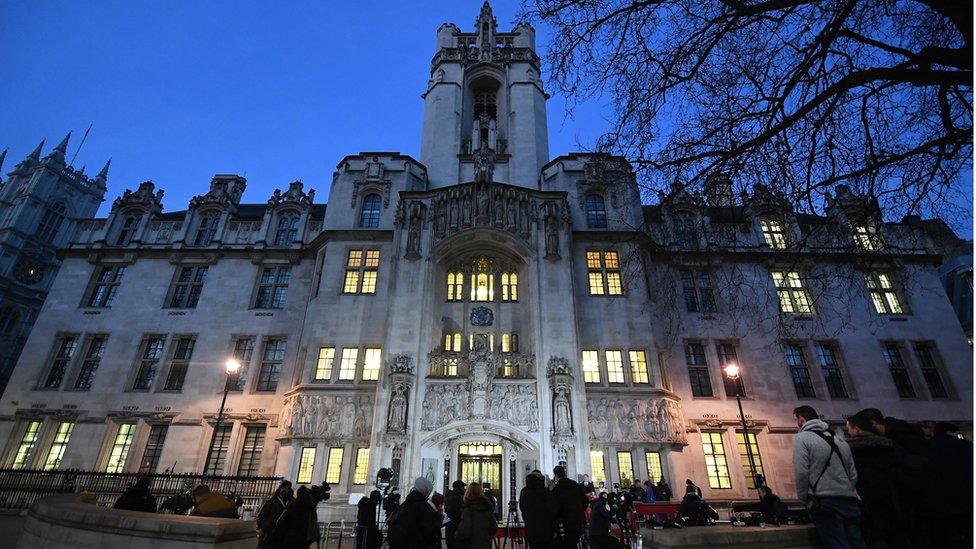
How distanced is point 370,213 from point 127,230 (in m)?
16.4

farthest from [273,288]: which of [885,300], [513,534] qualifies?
[885,300]

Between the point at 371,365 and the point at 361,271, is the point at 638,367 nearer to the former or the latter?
the point at 371,365

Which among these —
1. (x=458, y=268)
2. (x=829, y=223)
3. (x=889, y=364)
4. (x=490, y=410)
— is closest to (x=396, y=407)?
(x=490, y=410)

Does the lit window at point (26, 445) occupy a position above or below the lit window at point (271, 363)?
below

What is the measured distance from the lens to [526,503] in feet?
23.4

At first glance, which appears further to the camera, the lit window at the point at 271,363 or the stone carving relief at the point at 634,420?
the lit window at the point at 271,363

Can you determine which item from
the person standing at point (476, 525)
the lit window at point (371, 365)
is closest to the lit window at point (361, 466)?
the lit window at point (371, 365)

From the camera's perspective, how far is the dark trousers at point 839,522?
187 inches

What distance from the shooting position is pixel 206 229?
94.7 feet

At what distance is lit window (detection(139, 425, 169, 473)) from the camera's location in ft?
71.1

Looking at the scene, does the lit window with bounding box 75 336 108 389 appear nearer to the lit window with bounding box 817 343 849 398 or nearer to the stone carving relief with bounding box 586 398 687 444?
the stone carving relief with bounding box 586 398 687 444

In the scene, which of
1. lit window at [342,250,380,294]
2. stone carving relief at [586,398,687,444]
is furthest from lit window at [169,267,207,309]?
stone carving relief at [586,398,687,444]

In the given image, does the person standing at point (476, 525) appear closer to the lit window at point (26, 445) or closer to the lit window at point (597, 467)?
the lit window at point (597, 467)

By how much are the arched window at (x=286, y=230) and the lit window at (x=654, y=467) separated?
2347 centimetres
